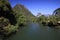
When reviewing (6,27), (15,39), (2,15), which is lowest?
(15,39)

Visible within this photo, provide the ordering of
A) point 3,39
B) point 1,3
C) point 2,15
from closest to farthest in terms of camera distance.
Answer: point 3,39 < point 1,3 < point 2,15

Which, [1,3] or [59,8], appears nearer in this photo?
[1,3]

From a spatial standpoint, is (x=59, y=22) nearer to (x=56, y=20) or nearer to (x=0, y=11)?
(x=56, y=20)

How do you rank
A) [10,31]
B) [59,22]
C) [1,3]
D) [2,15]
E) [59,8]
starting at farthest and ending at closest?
1. [59,8]
2. [59,22]
3. [2,15]
4. [1,3]
5. [10,31]

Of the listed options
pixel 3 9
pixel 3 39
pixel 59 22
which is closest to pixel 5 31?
pixel 3 39

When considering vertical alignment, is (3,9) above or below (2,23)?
above

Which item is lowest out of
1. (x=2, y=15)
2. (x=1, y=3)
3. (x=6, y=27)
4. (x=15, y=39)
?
(x=15, y=39)

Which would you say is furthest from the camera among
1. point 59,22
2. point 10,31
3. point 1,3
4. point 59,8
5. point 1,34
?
point 59,8

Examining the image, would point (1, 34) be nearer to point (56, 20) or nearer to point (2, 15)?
point (2, 15)

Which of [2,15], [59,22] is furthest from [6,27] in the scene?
[59,22]

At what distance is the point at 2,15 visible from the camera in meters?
41.6

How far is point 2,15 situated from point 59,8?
40.6 m

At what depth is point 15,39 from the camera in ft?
98.9

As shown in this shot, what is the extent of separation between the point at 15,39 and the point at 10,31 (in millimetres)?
6706
